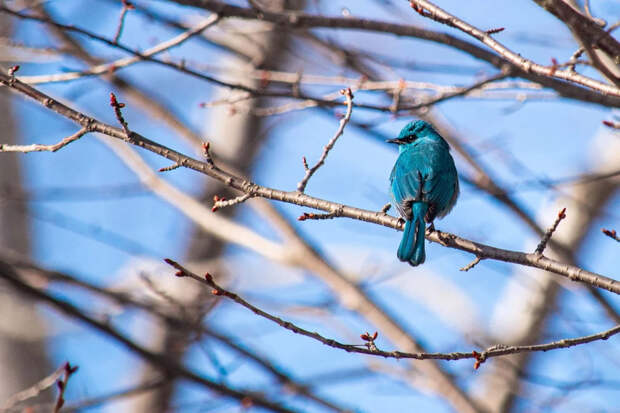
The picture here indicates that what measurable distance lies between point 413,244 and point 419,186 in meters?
0.66

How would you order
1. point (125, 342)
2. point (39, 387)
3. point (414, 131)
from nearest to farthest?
point (39, 387)
point (125, 342)
point (414, 131)

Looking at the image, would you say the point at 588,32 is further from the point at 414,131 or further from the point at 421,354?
the point at 414,131

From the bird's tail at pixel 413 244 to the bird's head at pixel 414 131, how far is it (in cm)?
156

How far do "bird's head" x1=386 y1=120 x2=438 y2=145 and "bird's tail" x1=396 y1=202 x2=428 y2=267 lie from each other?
1565 mm

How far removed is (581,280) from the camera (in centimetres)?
299

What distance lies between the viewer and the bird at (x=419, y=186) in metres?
3.87

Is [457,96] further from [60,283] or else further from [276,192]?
[60,283]

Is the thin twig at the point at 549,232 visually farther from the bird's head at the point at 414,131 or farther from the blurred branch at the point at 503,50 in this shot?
the bird's head at the point at 414,131

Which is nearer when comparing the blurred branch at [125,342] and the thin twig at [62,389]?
the thin twig at [62,389]

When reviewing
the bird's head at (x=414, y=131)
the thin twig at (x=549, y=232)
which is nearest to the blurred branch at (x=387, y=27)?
the thin twig at (x=549, y=232)

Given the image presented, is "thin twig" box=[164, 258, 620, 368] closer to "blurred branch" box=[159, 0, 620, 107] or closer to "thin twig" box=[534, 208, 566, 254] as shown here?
"thin twig" box=[534, 208, 566, 254]

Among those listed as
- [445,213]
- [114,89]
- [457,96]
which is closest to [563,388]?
[445,213]

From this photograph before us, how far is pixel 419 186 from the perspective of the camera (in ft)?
14.5

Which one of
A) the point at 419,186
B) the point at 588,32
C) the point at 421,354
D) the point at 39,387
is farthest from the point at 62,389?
the point at 588,32
